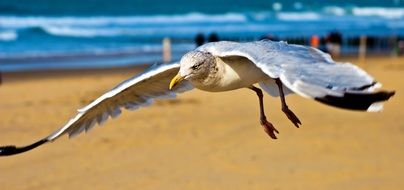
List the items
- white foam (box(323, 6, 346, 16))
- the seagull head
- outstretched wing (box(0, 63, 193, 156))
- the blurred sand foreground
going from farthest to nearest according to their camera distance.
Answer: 1. white foam (box(323, 6, 346, 16))
2. the blurred sand foreground
3. outstretched wing (box(0, 63, 193, 156))
4. the seagull head

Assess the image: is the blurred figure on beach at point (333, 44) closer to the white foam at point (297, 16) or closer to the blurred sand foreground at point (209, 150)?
the blurred sand foreground at point (209, 150)

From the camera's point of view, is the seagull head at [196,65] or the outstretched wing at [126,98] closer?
the seagull head at [196,65]

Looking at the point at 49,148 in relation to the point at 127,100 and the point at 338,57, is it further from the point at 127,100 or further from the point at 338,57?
the point at 338,57

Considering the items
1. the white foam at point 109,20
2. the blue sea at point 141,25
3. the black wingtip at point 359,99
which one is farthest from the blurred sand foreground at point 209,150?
the white foam at point 109,20

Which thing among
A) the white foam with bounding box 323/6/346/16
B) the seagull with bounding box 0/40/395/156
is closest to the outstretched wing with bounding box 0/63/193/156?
the seagull with bounding box 0/40/395/156

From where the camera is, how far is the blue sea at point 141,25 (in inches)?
1141

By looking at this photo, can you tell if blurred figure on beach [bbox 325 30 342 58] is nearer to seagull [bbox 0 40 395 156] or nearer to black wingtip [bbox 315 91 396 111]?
seagull [bbox 0 40 395 156]

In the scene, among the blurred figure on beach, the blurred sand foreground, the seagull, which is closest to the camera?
the seagull

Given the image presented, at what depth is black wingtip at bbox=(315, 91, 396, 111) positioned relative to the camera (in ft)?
10.4

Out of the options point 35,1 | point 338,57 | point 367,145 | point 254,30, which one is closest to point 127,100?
point 367,145

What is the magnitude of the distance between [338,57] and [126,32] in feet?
53.6

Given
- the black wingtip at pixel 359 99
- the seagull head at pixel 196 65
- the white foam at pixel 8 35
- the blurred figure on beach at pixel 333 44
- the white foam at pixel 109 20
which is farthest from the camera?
the white foam at pixel 109 20

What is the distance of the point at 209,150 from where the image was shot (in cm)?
976

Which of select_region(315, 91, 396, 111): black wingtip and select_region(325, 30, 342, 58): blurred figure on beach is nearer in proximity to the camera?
select_region(315, 91, 396, 111): black wingtip
